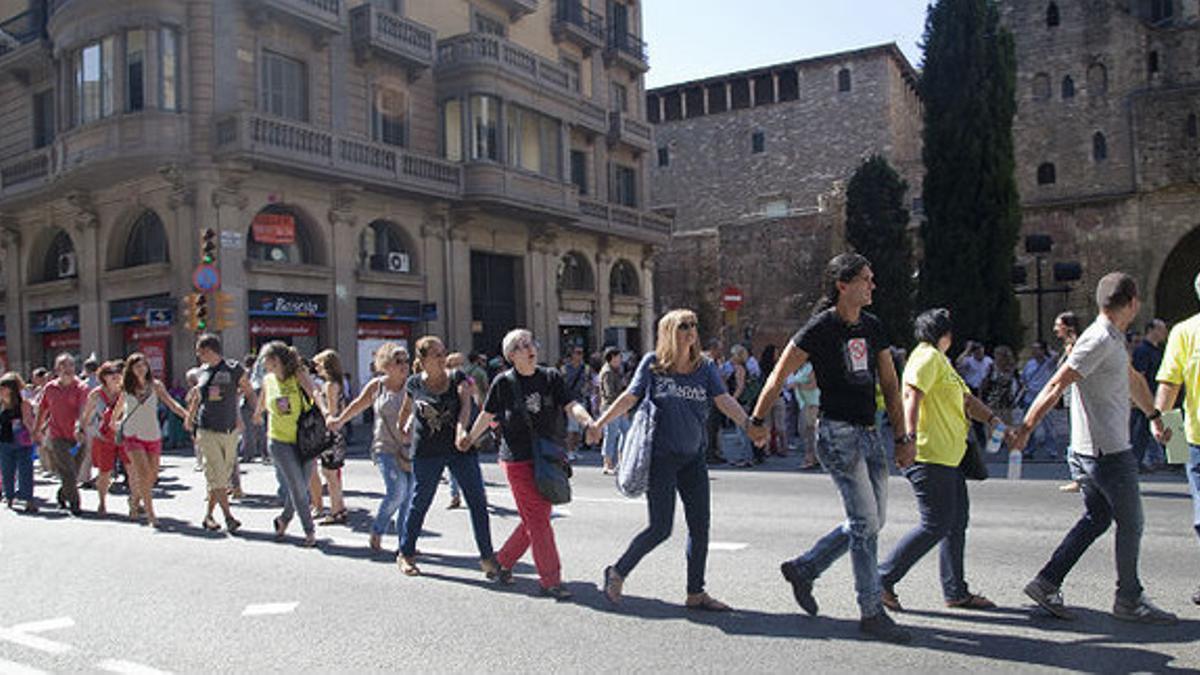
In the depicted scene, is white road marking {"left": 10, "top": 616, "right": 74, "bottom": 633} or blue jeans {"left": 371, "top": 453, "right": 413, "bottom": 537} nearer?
white road marking {"left": 10, "top": 616, "right": 74, "bottom": 633}

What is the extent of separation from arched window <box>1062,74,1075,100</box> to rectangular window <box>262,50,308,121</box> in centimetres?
3304

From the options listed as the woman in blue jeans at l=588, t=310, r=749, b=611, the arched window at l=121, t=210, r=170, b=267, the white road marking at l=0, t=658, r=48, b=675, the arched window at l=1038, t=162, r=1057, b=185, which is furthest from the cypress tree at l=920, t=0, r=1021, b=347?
the white road marking at l=0, t=658, r=48, b=675

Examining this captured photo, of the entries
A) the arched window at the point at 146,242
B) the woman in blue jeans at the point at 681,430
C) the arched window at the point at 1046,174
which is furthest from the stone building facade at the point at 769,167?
the woman in blue jeans at the point at 681,430

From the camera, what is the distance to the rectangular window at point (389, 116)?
2686 centimetres

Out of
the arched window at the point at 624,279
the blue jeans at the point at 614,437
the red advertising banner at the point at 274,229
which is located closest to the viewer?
the blue jeans at the point at 614,437

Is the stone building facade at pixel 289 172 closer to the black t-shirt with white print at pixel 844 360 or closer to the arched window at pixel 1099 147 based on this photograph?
Result: the black t-shirt with white print at pixel 844 360

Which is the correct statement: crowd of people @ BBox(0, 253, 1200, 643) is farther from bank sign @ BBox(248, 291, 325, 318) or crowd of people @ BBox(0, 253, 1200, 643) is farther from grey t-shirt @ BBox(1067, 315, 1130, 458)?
bank sign @ BBox(248, 291, 325, 318)

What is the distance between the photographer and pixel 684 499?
6062 millimetres

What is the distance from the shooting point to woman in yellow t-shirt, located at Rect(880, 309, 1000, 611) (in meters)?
5.70

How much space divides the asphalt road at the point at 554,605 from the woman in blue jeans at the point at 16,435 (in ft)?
6.82

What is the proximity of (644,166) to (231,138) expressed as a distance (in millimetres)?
18718

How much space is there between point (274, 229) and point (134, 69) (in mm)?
4709

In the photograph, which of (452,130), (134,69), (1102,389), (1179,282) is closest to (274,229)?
(134,69)

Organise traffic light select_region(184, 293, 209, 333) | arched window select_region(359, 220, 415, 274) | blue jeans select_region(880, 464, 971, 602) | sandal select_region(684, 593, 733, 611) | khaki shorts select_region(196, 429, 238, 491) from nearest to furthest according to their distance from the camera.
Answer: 1. blue jeans select_region(880, 464, 971, 602)
2. sandal select_region(684, 593, 733, 611)
3. khaki shorts select_region(196, 429, 238, 491)
4. traffic light select_region(184, 293, 209, 333)
5. arched window select_region(359, 220, 415, 274)
